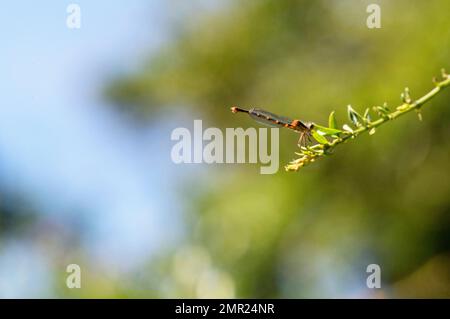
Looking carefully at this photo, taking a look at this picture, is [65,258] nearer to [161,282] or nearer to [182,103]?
[161,282]

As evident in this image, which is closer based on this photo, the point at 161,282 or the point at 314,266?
the point at 161,282

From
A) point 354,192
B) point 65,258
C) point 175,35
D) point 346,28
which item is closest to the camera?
point 65,258
